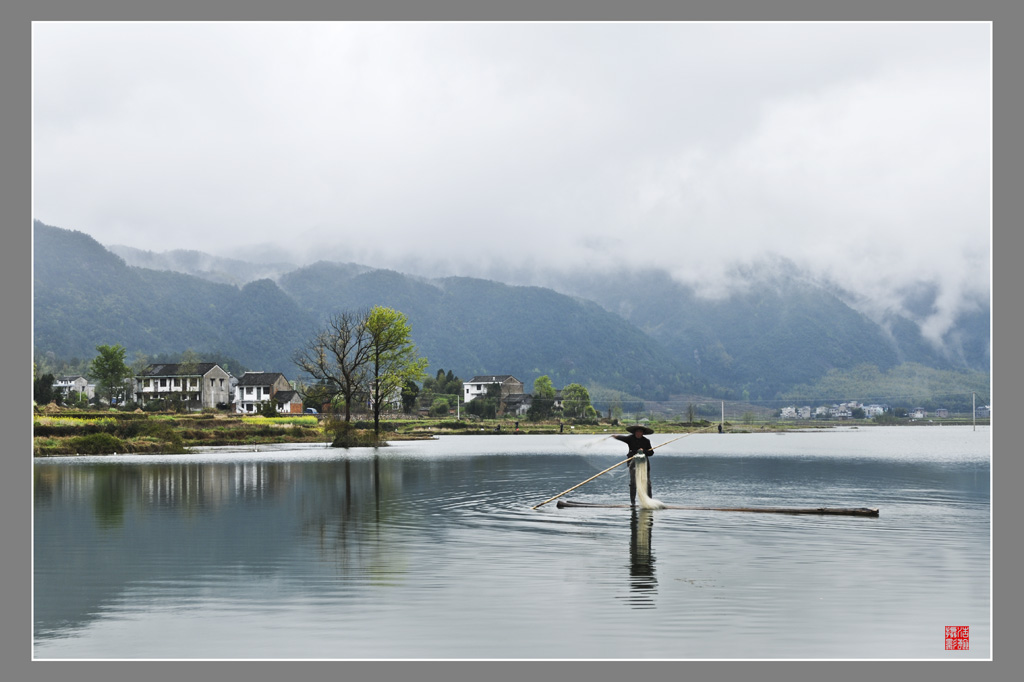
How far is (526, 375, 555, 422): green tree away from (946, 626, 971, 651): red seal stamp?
389ft

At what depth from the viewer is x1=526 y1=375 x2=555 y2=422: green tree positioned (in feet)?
433

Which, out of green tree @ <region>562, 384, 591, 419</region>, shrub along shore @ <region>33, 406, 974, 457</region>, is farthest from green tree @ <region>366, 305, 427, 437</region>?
green tree @ <region>562, 384, 591, 419</region>

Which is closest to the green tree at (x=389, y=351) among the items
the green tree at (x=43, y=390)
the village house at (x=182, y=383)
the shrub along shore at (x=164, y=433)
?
the shrub along shore at (x=164, y=433)

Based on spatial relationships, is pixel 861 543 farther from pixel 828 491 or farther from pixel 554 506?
pixel 828 491

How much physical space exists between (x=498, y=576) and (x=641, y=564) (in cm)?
251

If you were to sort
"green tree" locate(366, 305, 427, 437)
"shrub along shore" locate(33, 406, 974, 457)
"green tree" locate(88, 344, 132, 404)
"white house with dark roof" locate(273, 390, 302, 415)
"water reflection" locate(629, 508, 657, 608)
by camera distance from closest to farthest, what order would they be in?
"water reflection" locate(629, 508, 657, 608) → "shrub along shore" locate(33, 406, 974, 457) → "green tree" locate(366, 305, 427, 437) → "green tree" locate(88, 344, 132, 404) → "white house with dark roof" locate(273, 390, 302, 415)

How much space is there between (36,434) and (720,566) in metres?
49.5

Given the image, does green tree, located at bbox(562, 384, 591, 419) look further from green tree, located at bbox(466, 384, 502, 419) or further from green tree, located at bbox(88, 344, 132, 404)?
green tree, located at bbox(88, 344, 132, 404)

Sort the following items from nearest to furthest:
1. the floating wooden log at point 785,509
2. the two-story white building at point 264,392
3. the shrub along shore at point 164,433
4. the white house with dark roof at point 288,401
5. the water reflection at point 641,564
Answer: the water reflection at point 641,564 < the floating wooden log at point 785,509 < the shrub along shore at point 164,433 < the white house with dark roof at point 288,401 < the two-story white building at point 264,392

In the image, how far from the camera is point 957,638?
33.7 feet

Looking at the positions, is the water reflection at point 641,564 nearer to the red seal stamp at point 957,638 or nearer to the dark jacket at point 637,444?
the dark jacket at point 637,444

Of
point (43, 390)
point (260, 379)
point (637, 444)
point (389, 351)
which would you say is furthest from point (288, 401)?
point (637, 444)

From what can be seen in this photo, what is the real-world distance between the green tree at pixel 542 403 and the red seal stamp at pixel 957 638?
119 m

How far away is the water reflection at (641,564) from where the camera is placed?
39.6 ft
